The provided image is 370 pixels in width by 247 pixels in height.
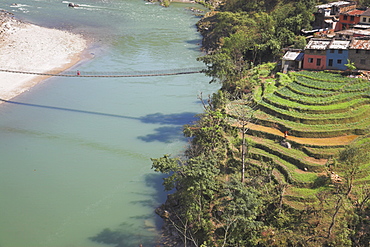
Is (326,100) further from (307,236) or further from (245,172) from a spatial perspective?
(307,236)

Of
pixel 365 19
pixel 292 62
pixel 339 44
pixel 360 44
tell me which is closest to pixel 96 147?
pixel 292 62

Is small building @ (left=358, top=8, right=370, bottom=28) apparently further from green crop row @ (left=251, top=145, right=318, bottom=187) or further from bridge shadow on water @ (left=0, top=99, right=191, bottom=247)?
green crop row @ (left=251, top=145, right=318, bottom=187)

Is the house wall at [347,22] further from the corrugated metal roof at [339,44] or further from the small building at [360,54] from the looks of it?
the small building at [360,54]

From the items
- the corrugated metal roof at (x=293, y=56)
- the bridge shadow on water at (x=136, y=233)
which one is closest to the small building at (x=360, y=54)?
the corrugated metal roof at (x=293, y=56)

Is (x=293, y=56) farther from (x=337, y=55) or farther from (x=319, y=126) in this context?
(x=319, y=126)

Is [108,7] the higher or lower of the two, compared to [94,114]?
higher

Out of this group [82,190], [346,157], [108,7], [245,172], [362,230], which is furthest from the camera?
[108,7]

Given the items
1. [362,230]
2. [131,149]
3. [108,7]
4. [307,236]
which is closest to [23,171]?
[131,149]
